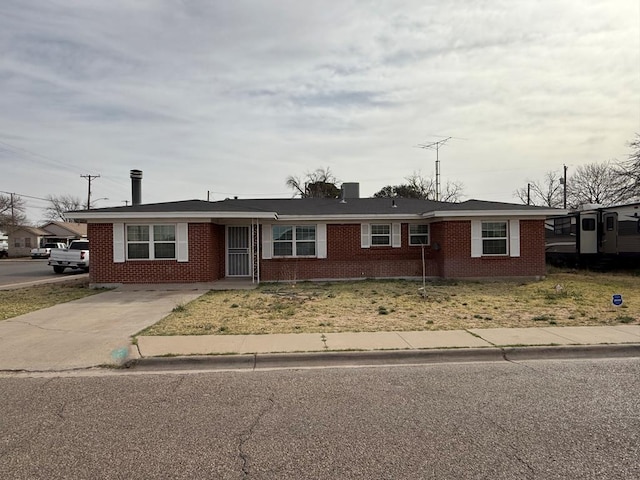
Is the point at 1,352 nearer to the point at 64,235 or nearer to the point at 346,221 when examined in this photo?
the point at 346,221

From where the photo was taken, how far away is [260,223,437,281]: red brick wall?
17.0 m

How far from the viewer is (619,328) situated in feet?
25.8

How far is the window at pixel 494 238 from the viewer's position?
54.8ft

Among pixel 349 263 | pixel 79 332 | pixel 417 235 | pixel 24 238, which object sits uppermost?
pixel 24 238

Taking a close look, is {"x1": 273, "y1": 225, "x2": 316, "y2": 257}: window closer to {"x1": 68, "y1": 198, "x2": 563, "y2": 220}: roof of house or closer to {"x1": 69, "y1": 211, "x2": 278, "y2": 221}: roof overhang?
{"x1": 68, "y1": 198, "x2": 563, "y2": 220}: roof of house

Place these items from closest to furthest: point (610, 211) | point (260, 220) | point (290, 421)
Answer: point (290, 421) → point (260, 220) → point (610, 211)

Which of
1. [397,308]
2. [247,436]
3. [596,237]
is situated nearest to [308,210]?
[397,308]

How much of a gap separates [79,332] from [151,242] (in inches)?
301

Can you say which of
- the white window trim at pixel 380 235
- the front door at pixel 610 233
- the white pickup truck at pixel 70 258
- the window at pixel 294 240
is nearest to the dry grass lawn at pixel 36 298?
the window at pixel 294 240

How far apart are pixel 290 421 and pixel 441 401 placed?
5.51 feet

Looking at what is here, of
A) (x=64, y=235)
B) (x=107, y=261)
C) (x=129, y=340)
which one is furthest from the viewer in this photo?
(x=64, y=235)

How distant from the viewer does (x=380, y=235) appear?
17797 millimetres

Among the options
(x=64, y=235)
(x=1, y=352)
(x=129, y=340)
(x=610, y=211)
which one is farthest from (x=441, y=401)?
(x=64, y=235)

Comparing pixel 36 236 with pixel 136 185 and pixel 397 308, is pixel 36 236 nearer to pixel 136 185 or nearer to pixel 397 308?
pixel 136 185
